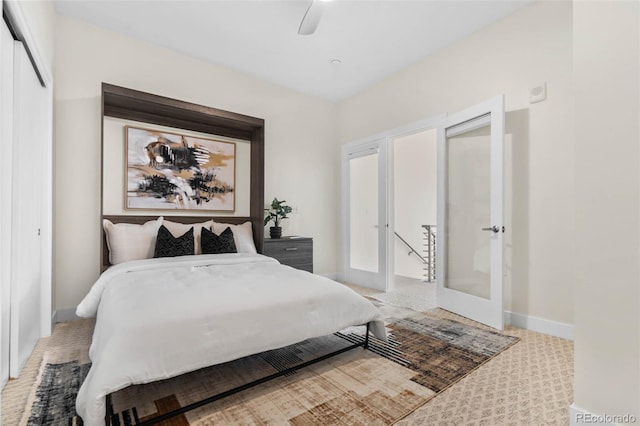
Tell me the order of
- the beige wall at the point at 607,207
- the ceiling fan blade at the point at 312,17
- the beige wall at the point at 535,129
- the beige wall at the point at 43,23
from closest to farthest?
the beige wall at the point at 607,207 < the beige wall at the point at 43,23 < the ceiling fan blade at the point at 312,17 < the beige wall at the point at 535,129

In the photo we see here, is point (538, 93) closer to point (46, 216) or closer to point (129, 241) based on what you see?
point (129, 241)

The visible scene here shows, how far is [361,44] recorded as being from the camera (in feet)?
11.6

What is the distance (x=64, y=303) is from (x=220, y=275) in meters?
1.86

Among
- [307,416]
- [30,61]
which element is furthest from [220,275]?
[30,61]

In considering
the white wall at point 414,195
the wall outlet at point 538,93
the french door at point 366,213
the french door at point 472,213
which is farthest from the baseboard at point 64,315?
the white wall at point 414,195

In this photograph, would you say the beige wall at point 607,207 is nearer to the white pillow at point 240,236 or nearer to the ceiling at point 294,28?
the ceiling at point 294,28

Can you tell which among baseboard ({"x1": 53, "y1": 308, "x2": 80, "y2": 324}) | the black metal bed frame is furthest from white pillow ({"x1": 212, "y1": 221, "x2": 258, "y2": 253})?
the black metal bed frame

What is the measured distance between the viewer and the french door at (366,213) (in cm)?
442

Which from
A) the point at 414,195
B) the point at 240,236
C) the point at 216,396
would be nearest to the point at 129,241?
the point at 240,236

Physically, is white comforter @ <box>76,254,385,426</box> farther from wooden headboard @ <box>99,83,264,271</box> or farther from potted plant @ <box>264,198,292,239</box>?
potted plant @ <box>264,198,292,239</box>

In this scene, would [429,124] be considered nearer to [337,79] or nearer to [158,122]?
[337,79]

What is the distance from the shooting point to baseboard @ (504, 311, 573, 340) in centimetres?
264

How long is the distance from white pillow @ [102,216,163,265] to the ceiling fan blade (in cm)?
249

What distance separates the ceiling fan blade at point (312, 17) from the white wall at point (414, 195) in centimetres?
395
